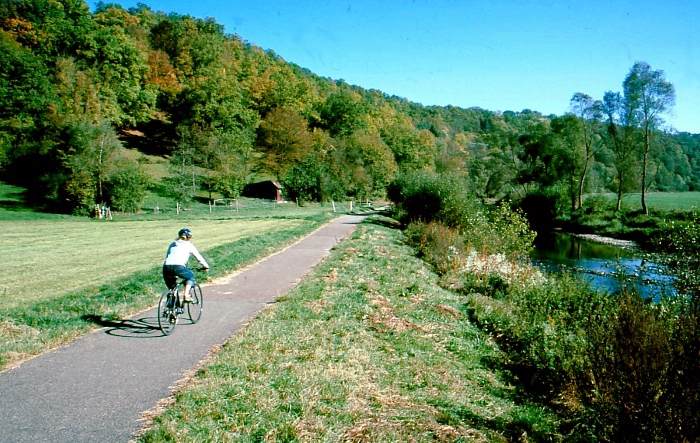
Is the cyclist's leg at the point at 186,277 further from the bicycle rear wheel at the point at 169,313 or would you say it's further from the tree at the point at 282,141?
the tree at the point at 282,141

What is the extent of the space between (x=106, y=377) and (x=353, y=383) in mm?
3867

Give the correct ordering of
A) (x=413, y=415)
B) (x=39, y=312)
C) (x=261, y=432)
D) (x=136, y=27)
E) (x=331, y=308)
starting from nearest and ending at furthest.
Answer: (x=261, y=432) → (x=413, y=415) → (x=39, y=312) → (x=331, y=308) → (x=136, y=27)

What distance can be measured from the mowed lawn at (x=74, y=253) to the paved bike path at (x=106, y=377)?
4928mm

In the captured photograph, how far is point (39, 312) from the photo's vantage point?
10617 mm

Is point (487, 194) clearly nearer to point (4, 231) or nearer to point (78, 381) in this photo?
point (4, 231)

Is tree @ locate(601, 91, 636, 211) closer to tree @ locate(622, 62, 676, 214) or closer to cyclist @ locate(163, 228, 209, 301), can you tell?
tree @ locate(622, 62, 676, 214)

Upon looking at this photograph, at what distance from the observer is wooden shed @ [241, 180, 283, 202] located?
67188 mm

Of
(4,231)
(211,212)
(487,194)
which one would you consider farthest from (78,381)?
(487,194)

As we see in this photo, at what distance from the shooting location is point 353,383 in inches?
292

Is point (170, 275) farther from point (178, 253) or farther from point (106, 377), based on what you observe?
point (106, 377)

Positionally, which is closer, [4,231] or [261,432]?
[261,432]

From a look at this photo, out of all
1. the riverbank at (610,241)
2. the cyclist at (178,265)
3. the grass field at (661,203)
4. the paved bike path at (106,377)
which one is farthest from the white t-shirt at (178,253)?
the grass field at (661,203)

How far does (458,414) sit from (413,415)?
30.5 inches

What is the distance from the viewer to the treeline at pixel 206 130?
48750 mm
